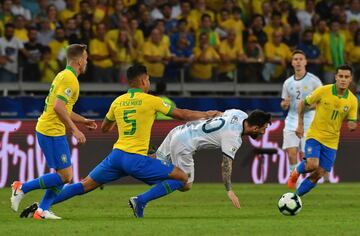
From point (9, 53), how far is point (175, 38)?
3.72 metres

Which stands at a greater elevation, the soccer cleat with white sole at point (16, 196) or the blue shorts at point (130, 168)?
the blue shorts at point (130, 168)

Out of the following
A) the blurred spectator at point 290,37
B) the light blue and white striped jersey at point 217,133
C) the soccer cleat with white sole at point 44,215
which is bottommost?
the soccer cleat with white sole at point 44,215

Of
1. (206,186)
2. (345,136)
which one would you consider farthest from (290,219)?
(345,136)

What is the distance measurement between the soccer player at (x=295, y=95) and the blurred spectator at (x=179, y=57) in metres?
4.01

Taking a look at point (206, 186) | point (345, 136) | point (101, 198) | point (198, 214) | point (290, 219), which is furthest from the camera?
point (345, 136)

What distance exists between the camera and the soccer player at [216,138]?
13.5 metres

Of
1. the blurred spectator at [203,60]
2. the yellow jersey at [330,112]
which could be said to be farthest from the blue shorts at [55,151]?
the blurred spectator at [203,60]

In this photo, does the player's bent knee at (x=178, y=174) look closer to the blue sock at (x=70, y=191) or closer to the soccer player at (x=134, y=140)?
the soccer player at (x=134, y=140)

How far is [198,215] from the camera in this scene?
13703mm

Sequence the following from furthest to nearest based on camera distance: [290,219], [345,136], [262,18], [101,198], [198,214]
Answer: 1. [262,18]
2. [345,136]
3. [101,198]
4. [198,214]
5. [290,219]

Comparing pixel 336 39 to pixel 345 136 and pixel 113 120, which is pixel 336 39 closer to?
pixel 345 136

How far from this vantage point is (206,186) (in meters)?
20.6

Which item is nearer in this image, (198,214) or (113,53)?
(198,214)

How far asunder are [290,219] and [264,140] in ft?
29.0
